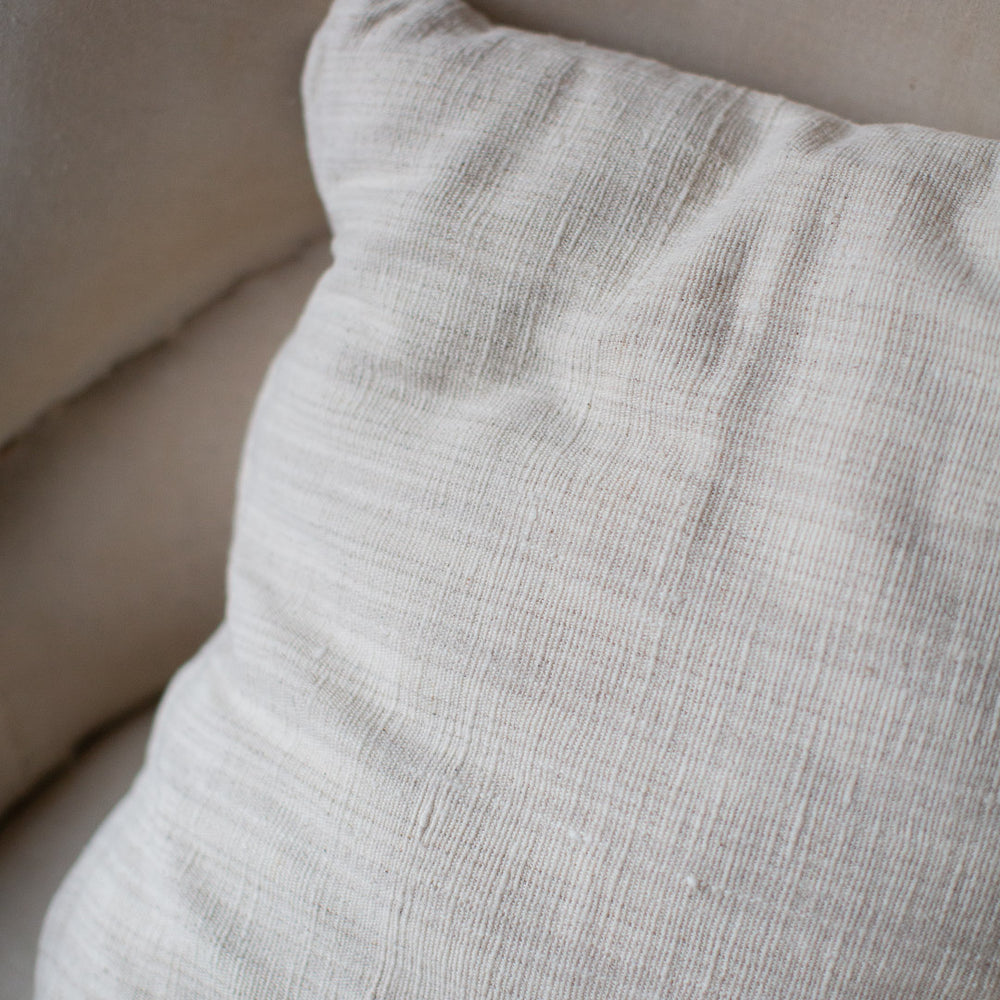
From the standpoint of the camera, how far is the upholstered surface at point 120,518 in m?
0.54

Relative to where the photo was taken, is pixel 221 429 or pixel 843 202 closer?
pixel 843 202

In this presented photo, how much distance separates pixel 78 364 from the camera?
0.51m

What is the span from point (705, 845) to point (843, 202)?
24 cm

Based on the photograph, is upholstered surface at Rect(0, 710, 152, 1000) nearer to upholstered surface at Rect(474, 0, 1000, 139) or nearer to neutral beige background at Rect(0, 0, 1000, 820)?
neutral beige background at Rect(0, 0, 1000, 820)

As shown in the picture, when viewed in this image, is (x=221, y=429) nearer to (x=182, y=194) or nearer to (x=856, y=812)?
(x=182, y=194)

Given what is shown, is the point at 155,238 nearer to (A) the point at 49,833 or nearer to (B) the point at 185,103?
(B) the point at 185,103

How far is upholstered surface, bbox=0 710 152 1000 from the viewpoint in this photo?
494mm

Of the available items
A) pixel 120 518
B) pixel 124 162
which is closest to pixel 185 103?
pixel 124 162

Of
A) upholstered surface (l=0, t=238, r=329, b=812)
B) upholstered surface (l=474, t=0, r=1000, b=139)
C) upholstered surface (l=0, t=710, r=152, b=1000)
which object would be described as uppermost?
upholstered surface (l=474, t=0, r=1000, b=139)

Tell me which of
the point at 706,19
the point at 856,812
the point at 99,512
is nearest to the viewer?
the point at 856,812

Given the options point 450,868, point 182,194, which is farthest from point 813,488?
point 182,194

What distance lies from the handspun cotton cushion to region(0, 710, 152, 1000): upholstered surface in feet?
0.38

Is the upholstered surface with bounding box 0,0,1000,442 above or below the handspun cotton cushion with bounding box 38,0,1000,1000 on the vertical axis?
above

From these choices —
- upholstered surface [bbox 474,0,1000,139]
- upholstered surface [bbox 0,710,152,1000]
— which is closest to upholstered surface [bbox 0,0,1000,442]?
upholstered surface [bbox 474,0,1000,139]
